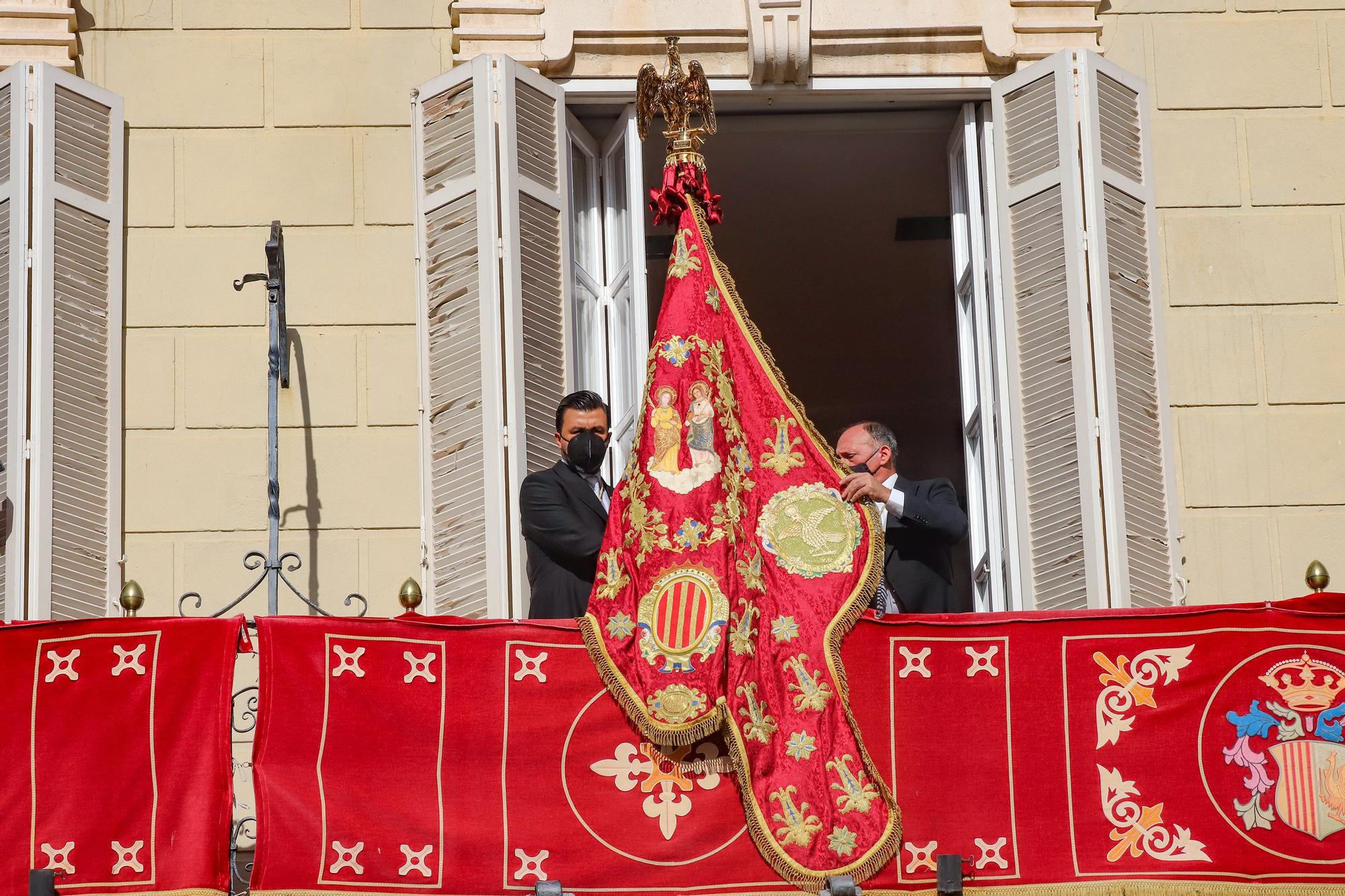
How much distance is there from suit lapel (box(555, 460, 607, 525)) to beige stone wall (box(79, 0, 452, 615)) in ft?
2.34

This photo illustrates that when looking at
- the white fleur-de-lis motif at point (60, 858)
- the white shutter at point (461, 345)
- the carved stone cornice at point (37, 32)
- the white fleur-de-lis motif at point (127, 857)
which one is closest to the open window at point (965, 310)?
the white shutter at point (461, 345)

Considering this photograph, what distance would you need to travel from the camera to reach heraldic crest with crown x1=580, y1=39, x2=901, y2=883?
266 inches

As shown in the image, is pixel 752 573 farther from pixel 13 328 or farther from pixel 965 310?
pixel 13 328

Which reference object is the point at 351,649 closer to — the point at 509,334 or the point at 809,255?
the point at 509,334

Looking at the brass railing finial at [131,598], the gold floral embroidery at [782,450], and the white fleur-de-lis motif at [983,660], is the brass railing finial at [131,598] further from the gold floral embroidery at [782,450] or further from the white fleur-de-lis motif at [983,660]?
the white fleur-de-lis motif at [983,660]

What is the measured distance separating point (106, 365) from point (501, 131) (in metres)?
1.57

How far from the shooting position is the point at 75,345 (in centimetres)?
793

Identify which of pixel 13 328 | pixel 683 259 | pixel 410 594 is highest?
pixel 683 259

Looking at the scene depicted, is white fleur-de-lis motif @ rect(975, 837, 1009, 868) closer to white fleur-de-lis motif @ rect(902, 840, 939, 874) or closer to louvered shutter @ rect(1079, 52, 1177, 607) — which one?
white fleur-de-lis motif @ rect(902, 840, 939, 874)

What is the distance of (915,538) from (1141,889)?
56.2 inches

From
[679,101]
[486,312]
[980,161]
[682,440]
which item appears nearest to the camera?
[682,440]

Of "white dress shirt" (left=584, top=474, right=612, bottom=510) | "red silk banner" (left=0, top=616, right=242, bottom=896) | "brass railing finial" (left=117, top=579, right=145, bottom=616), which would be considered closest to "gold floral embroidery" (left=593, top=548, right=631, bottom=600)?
"white dress shirt" (left=584, top=474, right=612, bottom=510)

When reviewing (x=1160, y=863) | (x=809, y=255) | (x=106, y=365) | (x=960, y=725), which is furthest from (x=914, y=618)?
(x=809, y=255)

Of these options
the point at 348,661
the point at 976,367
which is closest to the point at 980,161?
the point at 976,367
